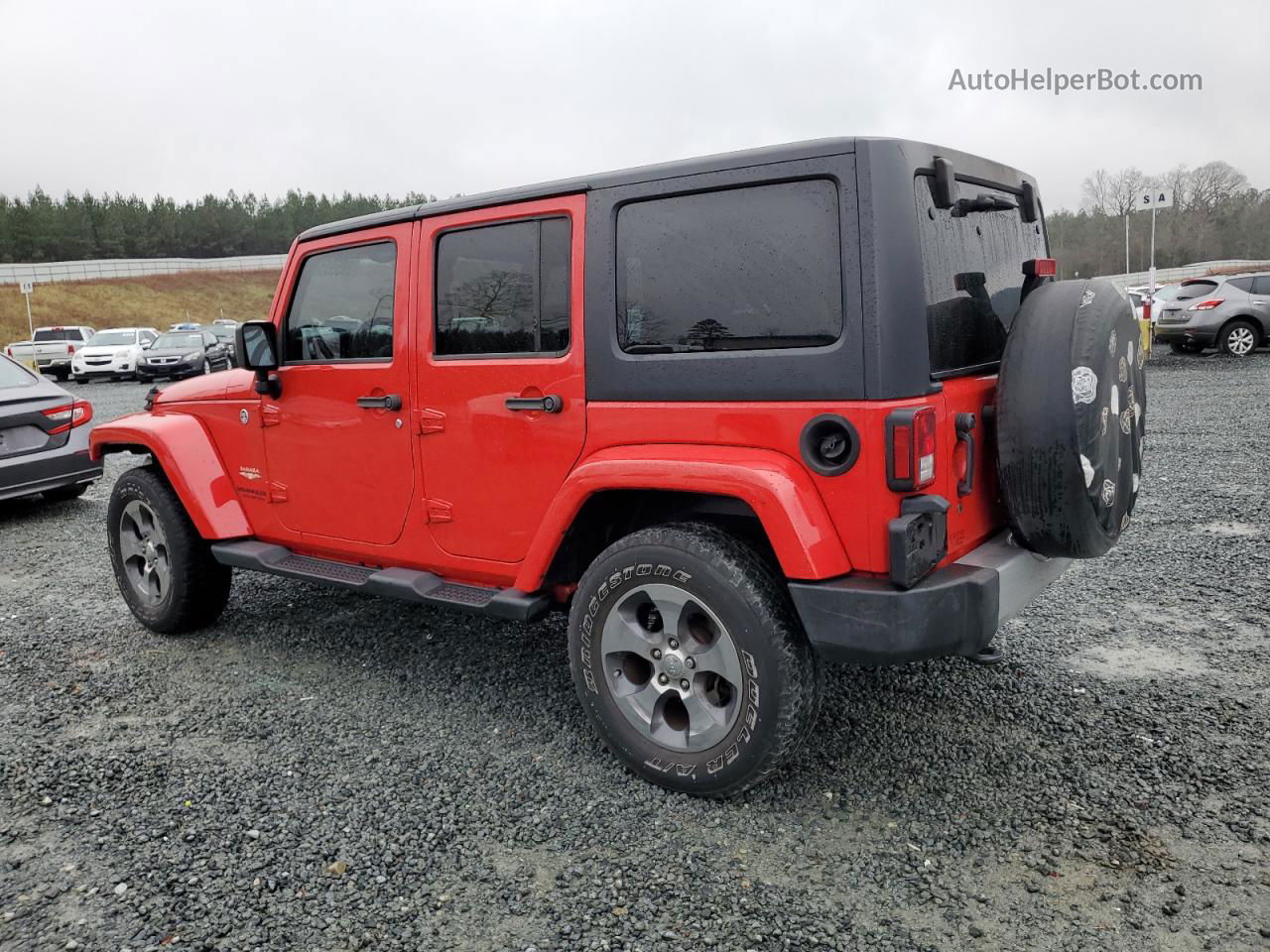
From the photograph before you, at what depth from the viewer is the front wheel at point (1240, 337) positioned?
1773 centimetres

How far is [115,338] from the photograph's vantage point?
26.6 meters

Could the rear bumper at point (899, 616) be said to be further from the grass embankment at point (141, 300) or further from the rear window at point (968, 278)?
the grass embankment at point (141, 300)

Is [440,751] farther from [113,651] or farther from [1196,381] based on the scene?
[1196,381]

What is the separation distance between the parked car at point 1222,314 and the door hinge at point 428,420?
1839 cm

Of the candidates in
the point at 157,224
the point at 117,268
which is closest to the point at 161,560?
the point at 117,268

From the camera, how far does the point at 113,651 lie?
15.3ft

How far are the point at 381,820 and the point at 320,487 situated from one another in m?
1.71

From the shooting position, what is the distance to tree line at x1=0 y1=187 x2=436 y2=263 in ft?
214

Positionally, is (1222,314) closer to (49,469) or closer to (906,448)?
(906,448)

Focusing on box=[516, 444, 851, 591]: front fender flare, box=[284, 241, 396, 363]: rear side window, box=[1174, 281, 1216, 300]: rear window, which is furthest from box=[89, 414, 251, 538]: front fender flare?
box=[1174, 281, 1216, 300]: rear window

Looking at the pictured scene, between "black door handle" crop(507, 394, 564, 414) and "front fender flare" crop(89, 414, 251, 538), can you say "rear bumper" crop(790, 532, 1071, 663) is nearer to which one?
"black door handle" crop(507, 394, 564, 414)

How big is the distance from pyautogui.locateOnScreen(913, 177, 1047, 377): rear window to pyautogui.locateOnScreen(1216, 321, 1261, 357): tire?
17.3 m

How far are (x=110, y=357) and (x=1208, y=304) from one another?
2689 centimetres

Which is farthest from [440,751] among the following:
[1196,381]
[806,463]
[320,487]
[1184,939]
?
[1196,381]
